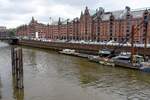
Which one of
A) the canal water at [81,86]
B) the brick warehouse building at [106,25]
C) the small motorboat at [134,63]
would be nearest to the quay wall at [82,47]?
the small motorboat at [134,63]

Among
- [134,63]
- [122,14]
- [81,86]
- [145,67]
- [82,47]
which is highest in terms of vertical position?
[122,14]

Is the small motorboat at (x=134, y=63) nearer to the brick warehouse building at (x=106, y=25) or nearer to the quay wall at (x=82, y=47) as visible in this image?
the quay wall at (x=82, y=47)

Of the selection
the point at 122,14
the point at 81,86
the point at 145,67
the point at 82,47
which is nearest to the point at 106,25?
the point at 122,14

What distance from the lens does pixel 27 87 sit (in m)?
45.6

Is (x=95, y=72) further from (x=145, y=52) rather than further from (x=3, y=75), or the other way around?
(x=145, y=52)

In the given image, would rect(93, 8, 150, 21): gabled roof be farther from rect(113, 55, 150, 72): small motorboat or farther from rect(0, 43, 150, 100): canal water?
rect(0, 43, 150, 100): canal water

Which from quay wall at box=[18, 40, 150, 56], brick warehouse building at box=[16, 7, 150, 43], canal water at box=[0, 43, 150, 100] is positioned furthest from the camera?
brick warehouse building at box=[16, 7, 150, 43]

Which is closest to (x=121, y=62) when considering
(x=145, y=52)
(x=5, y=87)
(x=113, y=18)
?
(x=145, y=52)

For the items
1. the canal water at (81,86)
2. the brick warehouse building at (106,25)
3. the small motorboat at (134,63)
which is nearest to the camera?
the canal water at (81,86)

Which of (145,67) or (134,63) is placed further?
(134,63)

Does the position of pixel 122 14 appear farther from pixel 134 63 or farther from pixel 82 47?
pixel 134 63

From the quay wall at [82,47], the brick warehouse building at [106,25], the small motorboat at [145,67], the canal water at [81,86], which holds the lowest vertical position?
the canal water at [81,86]

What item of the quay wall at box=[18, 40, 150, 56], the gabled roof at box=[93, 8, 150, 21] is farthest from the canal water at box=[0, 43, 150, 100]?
the gabled roof at box=[93, 8, 150, 21]

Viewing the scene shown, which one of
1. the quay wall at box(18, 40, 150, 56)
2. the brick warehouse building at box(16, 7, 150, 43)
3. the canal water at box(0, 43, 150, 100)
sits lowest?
the canal water at box(0, 43, 150, 100)
